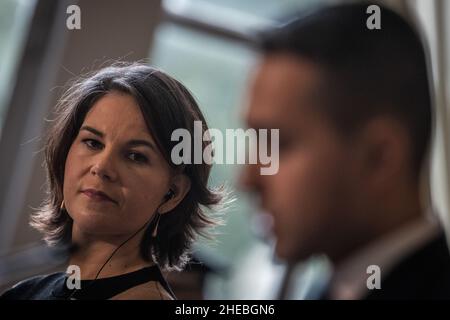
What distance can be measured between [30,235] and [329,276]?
0.65 meters

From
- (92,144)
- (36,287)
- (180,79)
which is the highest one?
(180,79)

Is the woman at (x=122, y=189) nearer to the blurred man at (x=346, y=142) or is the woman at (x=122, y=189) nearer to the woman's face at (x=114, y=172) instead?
the woman's face at (x=114, y=172)

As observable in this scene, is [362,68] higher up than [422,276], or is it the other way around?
[362,68]

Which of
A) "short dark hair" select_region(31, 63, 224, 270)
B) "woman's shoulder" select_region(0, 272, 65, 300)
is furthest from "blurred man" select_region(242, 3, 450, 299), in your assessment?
"woman's shoulder" select_region(0, 272, 65, 300)

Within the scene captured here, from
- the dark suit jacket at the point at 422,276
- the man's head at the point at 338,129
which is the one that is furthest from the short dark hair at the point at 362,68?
the dark suit jacket at the point at 422,276

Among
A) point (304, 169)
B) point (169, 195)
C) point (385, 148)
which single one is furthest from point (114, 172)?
point (385, 148)

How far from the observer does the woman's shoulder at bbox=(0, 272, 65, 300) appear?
133 cm

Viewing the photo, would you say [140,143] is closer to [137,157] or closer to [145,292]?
[137,157]

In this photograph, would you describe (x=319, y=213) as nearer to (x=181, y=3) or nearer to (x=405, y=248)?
(x=405, y=248)

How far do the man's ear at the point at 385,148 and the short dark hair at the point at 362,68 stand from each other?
0.8 inches

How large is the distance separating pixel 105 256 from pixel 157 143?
26 centimetres

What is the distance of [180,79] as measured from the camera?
4.42 feet

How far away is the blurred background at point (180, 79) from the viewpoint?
1.35 m

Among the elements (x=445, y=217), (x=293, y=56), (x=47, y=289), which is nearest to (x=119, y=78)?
(x=293, y=56)
